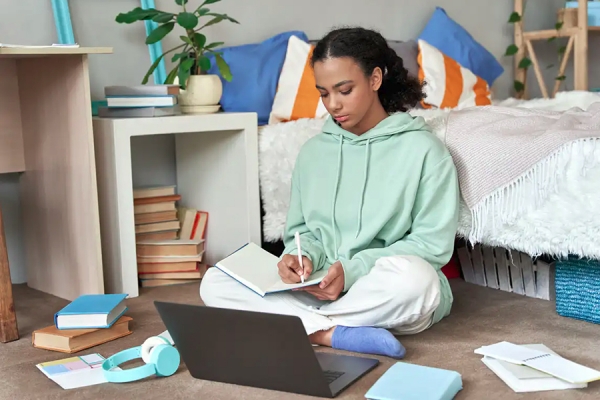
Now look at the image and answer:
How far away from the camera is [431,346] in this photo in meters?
1.58

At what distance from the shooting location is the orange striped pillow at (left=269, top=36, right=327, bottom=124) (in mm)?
2475

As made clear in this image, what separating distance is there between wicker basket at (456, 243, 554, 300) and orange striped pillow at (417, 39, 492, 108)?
2.50ft

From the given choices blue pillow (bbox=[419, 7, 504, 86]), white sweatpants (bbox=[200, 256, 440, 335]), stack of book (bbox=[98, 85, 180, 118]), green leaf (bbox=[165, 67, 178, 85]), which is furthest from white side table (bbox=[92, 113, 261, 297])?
blue pillow (bbox=[419, 7, 504, 86])

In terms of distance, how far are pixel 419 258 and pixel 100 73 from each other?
4.28 ft

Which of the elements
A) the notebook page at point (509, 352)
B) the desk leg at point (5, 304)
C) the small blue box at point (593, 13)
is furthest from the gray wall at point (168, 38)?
the notebook page at point (509, 352)

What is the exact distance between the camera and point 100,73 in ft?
7.87

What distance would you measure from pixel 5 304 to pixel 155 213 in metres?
0.70

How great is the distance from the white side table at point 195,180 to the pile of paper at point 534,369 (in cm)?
99

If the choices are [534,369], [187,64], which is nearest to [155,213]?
[187,64]

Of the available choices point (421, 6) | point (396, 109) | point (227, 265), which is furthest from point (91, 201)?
point (421, 6)

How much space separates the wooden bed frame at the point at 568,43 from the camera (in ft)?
11.0

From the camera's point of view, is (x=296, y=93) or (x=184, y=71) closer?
(x=184, y=71)

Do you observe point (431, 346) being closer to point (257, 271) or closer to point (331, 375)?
point (331, 375)

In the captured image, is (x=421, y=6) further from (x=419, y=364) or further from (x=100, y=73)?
(x=419, y=364)
